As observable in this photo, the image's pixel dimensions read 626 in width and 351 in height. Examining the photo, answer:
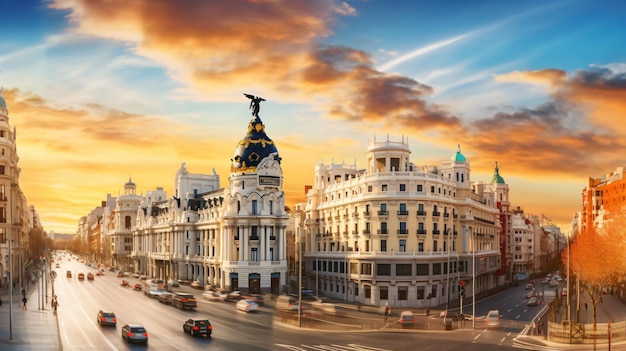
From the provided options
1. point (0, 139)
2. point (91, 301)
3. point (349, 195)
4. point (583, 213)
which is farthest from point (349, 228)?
point (583, 213)

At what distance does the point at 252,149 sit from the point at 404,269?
35914mm

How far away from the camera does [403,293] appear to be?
92.2 m

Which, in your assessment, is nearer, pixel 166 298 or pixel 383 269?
pixel 166 298

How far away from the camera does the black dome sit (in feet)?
365

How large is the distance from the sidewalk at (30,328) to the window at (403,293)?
4737 cm

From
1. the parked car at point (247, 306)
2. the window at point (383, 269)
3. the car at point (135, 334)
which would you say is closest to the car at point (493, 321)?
the window at point (383, 269)

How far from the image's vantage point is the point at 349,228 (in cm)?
10169

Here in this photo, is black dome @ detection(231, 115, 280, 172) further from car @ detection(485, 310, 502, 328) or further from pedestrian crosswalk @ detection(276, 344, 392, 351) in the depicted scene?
pedestrian crosswalk @ detection(276, 344, 392, 351)

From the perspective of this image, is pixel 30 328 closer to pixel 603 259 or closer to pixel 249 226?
pixel 249 226

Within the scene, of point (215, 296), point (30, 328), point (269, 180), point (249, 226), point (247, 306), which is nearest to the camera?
point (30, 328)

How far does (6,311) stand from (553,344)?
56117mm

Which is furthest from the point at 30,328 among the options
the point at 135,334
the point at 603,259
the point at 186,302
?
the point at 603,259

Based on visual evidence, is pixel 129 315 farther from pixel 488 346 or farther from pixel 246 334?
pixel 488 346

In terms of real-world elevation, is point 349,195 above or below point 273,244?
above
